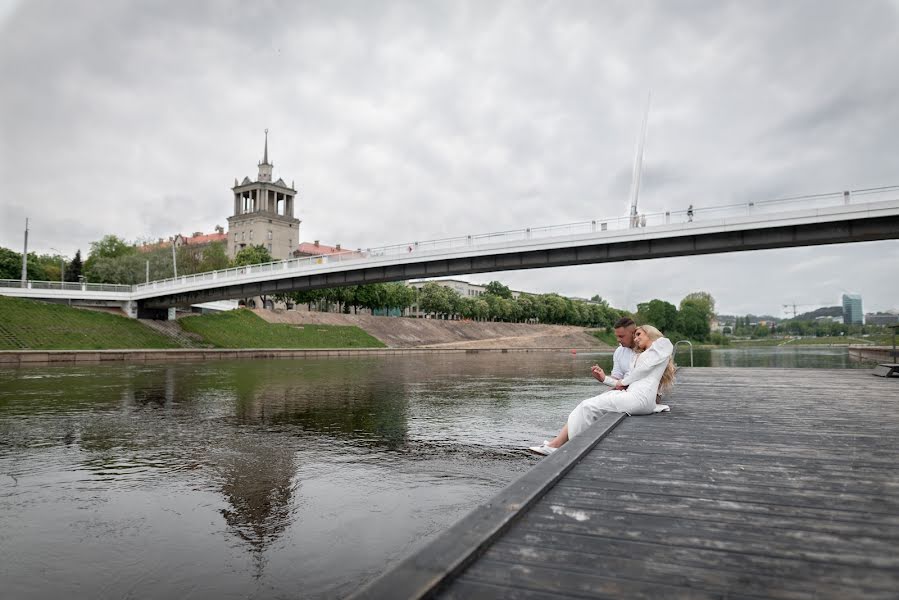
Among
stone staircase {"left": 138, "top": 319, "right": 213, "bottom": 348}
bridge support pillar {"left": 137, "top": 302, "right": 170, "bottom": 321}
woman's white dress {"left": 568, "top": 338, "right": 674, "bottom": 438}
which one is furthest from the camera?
bridge support pillar {"left": 137, "top": 302, "right": 170, "bottom": 321}

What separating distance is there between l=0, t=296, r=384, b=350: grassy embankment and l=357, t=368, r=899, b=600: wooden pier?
40739 mm

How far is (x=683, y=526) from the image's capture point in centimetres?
337

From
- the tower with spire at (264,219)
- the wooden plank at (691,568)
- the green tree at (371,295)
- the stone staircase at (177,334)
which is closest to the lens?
the wooden plank at (691,568)

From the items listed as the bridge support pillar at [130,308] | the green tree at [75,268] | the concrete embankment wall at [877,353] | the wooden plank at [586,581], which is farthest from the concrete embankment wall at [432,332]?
the wooden plank at [586,581]

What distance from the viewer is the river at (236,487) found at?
4.42 m

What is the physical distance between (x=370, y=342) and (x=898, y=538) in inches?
2522

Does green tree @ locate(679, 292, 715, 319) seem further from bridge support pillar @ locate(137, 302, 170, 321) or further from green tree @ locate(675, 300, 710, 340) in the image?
bridge support pillar @ locate(137, 302, 170, 321)

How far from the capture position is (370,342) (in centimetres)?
6612

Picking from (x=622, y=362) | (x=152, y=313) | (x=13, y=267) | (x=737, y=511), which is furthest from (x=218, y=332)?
(x=737, y=511)

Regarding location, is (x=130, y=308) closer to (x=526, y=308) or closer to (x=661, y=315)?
(x=526, y=308)

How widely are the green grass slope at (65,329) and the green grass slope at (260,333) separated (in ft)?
18.3

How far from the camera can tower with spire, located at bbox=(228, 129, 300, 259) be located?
11475 centimetres

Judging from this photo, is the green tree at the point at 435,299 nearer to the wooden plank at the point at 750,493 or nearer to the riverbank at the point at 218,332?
the riverbank at the point at 218,332

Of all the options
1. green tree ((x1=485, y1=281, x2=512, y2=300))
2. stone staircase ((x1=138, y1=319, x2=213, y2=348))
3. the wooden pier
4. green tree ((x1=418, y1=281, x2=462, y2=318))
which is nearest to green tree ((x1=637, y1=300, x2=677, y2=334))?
green tree ((x1=485, y1=281, x2=512, y2=300))
